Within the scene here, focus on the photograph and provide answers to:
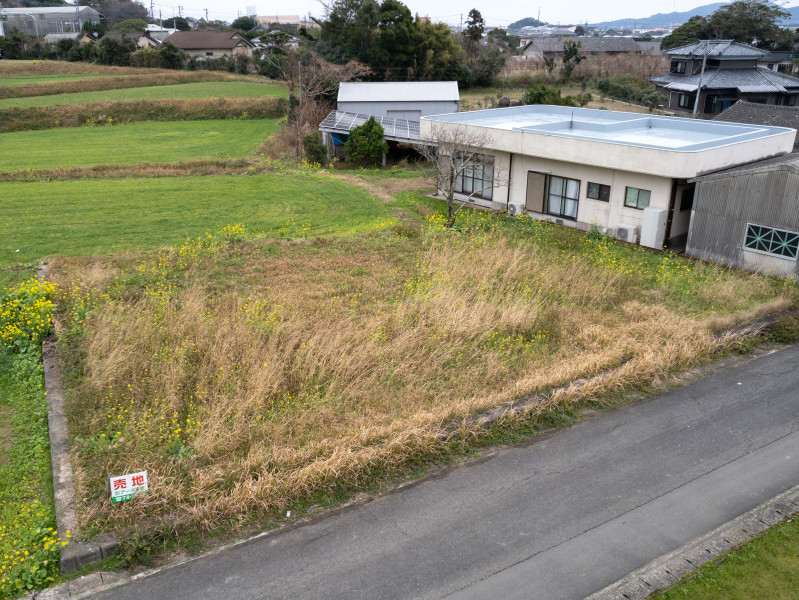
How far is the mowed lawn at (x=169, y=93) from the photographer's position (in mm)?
37500

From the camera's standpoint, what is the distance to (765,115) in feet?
76.3

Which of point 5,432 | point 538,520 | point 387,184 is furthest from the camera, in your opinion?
point 387,184

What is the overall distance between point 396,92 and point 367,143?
783 centimetres

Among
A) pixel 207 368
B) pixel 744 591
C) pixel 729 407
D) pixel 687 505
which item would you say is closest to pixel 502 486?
pixel 687 505

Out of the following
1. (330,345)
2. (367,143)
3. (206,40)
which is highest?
(206,40)

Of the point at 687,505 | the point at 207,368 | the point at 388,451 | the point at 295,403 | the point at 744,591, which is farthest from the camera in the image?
the point at 207,368

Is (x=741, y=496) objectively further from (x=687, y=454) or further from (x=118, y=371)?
(x=118, y=371)

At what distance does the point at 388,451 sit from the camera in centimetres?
739

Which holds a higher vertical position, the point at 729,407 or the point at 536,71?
the point at 536,71

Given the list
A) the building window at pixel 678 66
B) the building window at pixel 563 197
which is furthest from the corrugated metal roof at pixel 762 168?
the building window at pixel 678 66

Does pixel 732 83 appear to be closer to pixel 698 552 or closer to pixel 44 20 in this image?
pixel 698 552

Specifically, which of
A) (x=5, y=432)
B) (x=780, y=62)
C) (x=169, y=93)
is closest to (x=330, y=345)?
(x=5, y=432)

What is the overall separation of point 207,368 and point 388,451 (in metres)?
3.33

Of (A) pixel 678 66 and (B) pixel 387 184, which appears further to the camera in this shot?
(A) pixel 678 66
